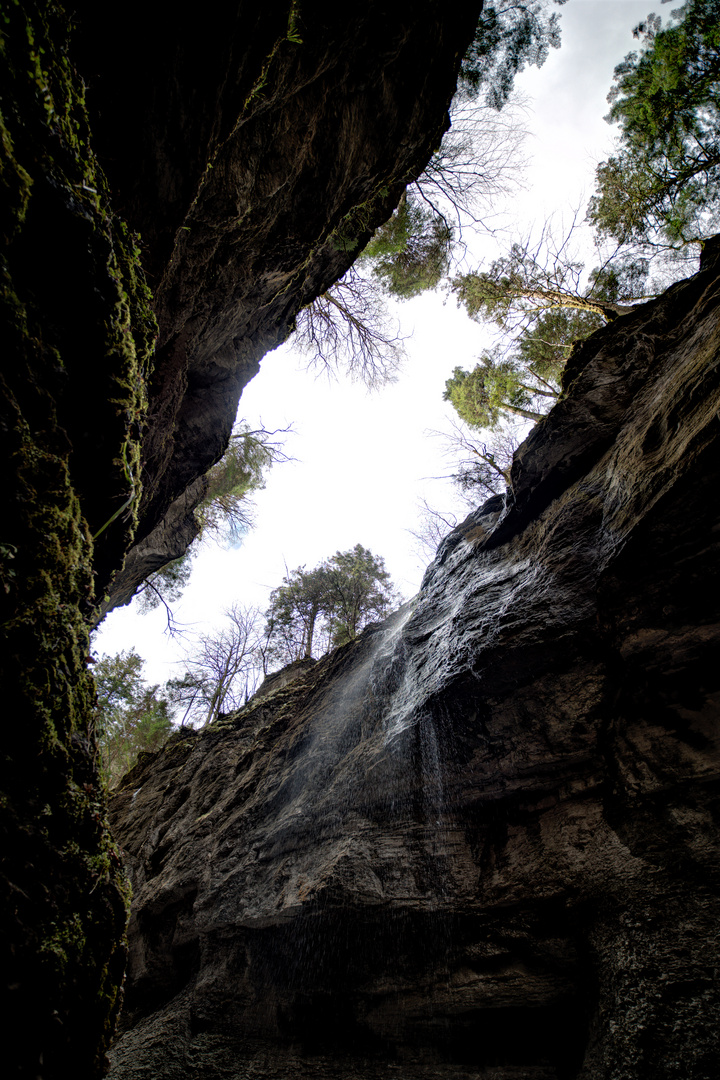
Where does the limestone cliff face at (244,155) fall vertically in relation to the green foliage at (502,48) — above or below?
below

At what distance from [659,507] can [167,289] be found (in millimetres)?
5847

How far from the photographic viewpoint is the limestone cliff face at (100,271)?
1.69m

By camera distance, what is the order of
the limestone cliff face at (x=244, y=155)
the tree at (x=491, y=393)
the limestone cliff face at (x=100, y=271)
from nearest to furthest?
the limestone cliff face at (x=100, y=271) → the limestone cliff face at (x=244, y=155) → the tree at (x=491, y=393)

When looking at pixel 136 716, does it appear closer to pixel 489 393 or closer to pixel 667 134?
pixel 489 393

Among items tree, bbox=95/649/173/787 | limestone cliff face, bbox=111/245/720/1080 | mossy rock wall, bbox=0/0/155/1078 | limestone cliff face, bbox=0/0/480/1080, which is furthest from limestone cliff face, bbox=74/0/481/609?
tree, bbox=95/649/173/787

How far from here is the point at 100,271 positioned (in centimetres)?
250

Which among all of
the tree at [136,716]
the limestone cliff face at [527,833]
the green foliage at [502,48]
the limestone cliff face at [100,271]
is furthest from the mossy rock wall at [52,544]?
the tree at [136,716]

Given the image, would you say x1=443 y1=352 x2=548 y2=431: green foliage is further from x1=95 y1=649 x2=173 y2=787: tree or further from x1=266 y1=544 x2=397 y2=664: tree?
x1=95 y1=649 x2=173 y2=787: tree

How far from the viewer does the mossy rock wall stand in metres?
1.56

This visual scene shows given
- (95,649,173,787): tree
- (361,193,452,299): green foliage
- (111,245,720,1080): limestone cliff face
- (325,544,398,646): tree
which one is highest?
(361,193,452,299): green foliage

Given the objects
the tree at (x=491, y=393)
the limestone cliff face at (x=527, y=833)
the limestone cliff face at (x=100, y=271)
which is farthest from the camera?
the tree at (x=491, y=393)

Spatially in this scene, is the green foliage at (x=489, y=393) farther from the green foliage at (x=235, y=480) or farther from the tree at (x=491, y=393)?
the green foliage at (x=235, y=480)

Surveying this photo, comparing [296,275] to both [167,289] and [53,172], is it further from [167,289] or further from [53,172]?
[53,172]

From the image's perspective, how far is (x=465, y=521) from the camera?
10.2 meters
